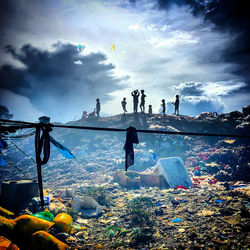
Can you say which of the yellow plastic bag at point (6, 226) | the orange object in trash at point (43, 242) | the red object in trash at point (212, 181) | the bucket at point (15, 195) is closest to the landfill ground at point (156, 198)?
the red object in trash at point (212, 181)

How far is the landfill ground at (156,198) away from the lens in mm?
3975

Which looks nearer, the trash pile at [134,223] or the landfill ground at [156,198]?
the trash pile at [134,223]

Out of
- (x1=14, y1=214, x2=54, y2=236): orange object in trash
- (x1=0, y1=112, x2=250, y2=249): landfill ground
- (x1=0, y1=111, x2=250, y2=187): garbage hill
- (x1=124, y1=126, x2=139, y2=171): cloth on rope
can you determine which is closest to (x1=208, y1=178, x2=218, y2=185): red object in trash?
(x1=0, y1=112, x2=250, y2=249): landfill ground

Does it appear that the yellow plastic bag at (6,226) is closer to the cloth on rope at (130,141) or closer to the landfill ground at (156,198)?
the landfill ground at (156,198)

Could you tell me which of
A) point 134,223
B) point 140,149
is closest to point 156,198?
point 134,223

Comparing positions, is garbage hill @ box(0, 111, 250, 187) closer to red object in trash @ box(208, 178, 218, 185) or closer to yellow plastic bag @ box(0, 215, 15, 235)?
red object in trash @ box(208, 178, 218, 185)

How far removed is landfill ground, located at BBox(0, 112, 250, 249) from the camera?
156 inches

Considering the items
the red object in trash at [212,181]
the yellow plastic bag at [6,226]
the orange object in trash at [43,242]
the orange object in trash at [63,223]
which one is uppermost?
the yellow plastic bag at [6,226]

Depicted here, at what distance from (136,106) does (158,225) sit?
49.5 ft

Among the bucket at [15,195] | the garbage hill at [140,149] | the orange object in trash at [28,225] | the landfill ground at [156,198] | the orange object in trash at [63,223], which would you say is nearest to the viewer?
the orange object in trash at [28,225]

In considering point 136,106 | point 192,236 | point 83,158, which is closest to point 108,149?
point 83,158

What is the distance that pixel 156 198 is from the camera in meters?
6.82

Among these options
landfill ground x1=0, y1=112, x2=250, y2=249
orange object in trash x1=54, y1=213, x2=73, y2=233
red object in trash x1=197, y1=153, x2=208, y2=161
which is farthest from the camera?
red object in trash x1=197, y1=153, x2=208, y2=161

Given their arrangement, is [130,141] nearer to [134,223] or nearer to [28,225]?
[28,225]
